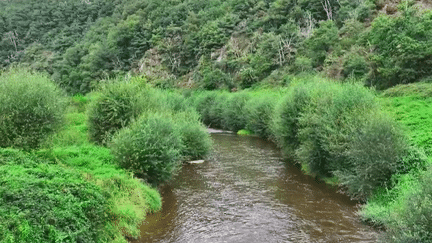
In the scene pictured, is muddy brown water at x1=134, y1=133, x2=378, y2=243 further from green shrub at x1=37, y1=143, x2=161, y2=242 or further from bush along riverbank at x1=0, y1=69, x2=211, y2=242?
bush along riverbank at x1=0, y1=69, x2=211, y2=242

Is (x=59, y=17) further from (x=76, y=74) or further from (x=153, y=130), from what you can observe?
(x=153, y=130)

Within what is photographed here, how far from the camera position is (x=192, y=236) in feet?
58.3

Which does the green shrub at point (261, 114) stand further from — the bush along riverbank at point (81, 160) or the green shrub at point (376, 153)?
the green shrub at point (376, 153)

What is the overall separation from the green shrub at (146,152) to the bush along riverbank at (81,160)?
7cm

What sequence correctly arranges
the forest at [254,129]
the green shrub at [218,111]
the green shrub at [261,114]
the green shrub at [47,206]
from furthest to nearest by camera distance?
the green shrub at [218,111]
the green shrub at [261,114]
the forest at [254,129]
the green shrub at [47,206]

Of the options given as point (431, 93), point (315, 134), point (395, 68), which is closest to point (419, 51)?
point (395, 68)

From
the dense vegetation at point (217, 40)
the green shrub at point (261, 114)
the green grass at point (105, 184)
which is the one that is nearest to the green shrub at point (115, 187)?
the green grass at point (105, 184)

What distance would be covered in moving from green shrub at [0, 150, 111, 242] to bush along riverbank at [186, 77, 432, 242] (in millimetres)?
11975

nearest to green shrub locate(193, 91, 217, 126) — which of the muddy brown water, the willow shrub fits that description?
the willow shrub

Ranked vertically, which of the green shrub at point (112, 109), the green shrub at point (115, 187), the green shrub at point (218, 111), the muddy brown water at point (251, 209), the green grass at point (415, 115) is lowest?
the green shrub at point (218, 111)

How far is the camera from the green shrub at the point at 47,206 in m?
11.1

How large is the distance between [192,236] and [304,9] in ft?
308

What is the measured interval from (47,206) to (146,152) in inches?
445

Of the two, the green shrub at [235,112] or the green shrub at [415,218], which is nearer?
the green shrub at [415,218]
